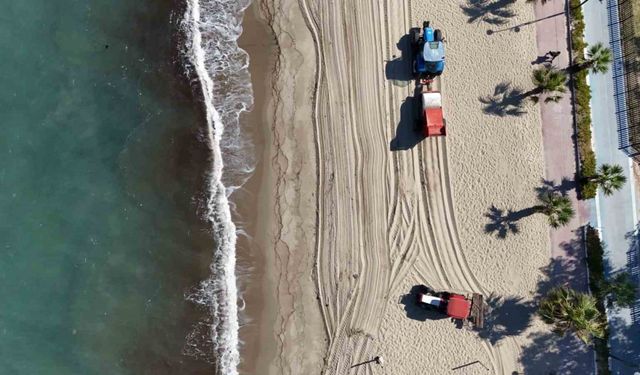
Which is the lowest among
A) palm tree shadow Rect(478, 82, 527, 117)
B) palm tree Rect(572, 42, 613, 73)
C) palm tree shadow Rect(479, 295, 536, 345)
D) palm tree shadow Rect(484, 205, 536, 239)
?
palm tree shadow Rect(479, 295, 536, 345)

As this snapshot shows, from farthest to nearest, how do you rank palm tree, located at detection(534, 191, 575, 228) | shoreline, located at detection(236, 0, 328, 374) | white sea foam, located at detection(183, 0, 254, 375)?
white sea foam, located at detection(183, 0, 254, 375) < shoreline, located at detection(236, 0, 328, 374) < palm tree, located at detection(534, 191, 575, 228)

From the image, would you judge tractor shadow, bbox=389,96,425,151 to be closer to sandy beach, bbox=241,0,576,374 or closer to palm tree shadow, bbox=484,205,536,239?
sandy beach, bbox=241,0,576,374

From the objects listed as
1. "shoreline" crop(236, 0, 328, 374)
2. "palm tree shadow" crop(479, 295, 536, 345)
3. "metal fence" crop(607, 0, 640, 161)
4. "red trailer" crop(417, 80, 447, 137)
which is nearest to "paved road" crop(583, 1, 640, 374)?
"metal fence" crop(607, 0, 640, 161)

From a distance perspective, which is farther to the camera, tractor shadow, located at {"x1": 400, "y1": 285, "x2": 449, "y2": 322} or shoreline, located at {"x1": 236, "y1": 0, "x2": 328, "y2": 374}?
shoreline, located at {"x1": 236, "y1": 0, "x2": 328, "y2": 374}

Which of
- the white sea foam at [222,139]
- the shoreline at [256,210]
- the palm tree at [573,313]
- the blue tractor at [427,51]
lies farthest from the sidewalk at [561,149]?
the white sea foam at [222,139]

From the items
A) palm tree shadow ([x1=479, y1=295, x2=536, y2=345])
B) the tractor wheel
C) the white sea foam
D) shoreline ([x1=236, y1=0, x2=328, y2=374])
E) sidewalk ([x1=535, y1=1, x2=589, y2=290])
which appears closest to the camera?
the tractor wheel

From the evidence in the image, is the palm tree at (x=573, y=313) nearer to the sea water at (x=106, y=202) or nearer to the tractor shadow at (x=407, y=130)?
the tractor shadow at (x=407, y=130)

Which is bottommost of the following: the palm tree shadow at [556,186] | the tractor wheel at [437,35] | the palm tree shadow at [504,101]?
the palm tree shadow at [556,186]

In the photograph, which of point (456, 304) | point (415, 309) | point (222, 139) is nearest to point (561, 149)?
point (456, 304)
